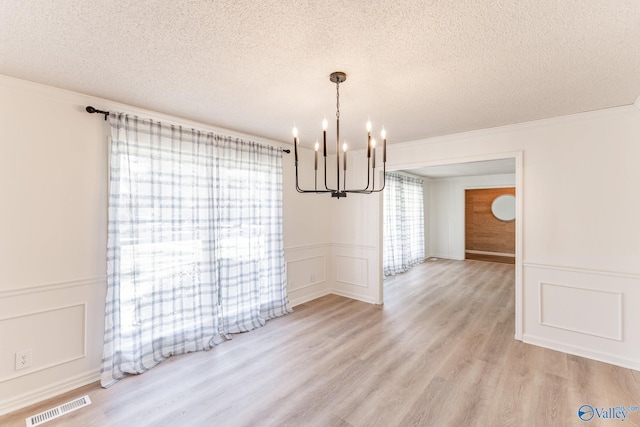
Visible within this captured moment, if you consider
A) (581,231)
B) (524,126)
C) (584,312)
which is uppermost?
(524,126)

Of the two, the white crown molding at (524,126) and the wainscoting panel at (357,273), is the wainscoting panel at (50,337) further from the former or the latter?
the white crown molding at (524,126)

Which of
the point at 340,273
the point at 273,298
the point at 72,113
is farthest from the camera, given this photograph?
the point at 340,273

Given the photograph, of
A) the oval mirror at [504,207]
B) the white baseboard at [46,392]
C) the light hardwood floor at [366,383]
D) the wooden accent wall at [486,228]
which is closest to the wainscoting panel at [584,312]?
the light hardwood floor at [366,383]

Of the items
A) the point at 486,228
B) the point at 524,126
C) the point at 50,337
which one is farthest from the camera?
the point at 486,228

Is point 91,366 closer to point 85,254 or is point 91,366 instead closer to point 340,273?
point 85,254

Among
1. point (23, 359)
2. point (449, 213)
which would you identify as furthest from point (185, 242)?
point (449, 213)

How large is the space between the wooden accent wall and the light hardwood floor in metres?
5.38

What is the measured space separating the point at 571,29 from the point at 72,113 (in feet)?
12.0

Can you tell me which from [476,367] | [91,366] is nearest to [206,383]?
[91,366]

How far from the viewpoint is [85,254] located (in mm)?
2570

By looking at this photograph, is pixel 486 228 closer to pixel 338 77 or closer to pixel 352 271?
pixel 352 271

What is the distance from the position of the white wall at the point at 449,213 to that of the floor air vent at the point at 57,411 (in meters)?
8.46

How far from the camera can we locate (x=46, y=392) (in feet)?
7.66

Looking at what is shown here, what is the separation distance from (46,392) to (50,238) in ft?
4.08
